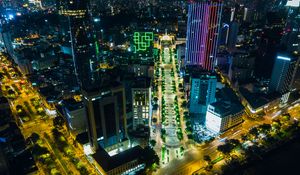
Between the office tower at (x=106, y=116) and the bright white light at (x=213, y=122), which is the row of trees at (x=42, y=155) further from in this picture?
the bright white light at (x=213, y=122)

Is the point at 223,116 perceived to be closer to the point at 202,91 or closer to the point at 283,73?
the point at 202,91

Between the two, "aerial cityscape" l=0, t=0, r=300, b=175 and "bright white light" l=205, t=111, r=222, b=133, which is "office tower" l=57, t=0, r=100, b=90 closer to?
"aerial cityscape" l=0, t=0, r=300, b=175

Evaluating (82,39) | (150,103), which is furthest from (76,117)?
(82,39)

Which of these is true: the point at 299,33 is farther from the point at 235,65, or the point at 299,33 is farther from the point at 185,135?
the point at 185,135

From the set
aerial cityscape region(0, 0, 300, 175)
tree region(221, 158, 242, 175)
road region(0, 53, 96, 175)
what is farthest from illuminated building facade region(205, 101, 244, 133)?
road region(0, 53, 96, 175)

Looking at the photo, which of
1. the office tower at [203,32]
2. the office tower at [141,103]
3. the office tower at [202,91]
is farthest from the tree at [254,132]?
the office tower at [203,32]

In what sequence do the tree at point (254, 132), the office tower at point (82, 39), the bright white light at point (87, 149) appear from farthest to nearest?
the office tower at point (82, 39) < the tree at point (254, 132) < the bright white light at point (87, 149)
